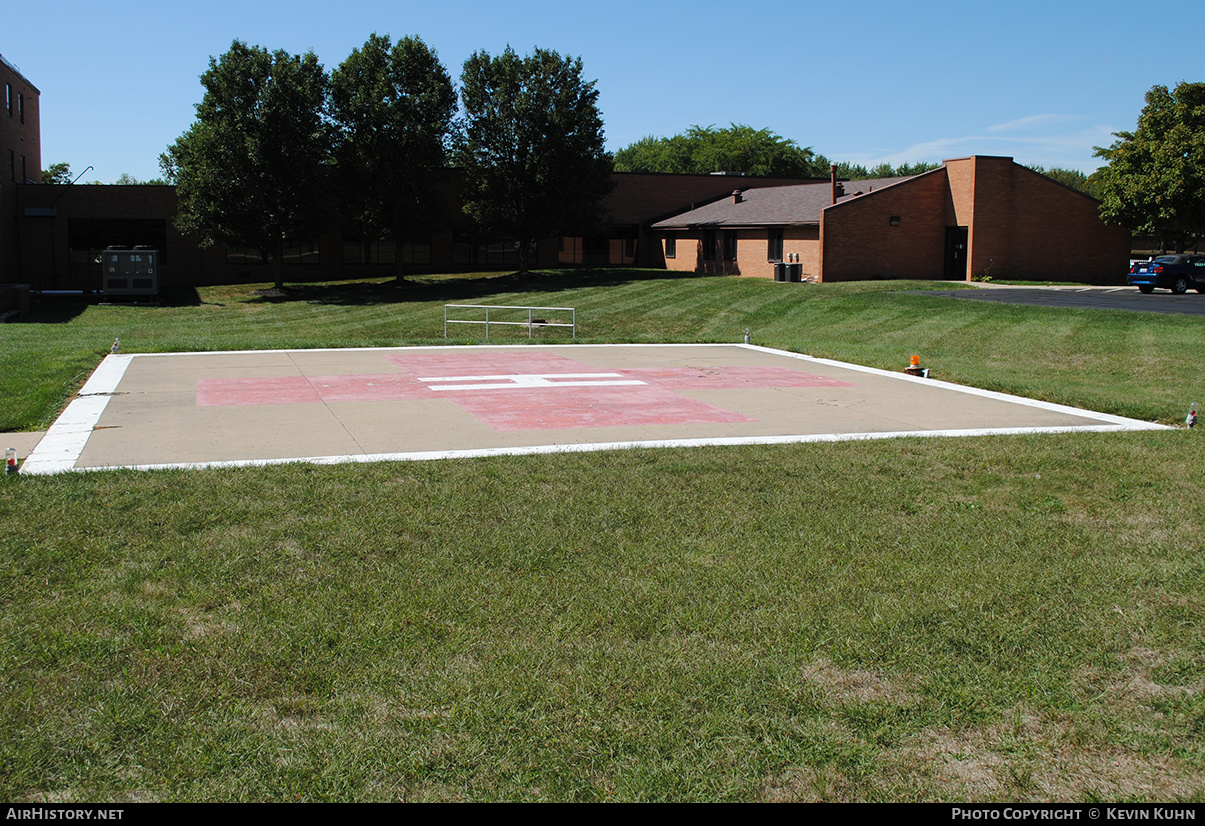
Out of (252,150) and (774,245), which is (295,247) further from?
(774,245)

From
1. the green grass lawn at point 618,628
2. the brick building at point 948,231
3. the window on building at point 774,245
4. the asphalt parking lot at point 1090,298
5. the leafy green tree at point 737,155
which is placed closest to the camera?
the green grass lawn at point 618,628

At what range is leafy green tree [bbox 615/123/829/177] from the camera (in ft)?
335

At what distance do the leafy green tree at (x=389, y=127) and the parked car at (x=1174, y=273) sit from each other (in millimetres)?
30157

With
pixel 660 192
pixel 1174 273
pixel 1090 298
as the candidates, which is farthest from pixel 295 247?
pixel 1174 273

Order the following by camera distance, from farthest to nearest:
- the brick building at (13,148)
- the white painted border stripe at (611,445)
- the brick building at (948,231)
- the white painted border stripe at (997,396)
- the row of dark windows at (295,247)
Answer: the row of dark windows at (295,247)
the brick building at (13,148)
the brick building at (948,231)
the white painted border stripe at (997,396)
the white painted border stripe at (611,445)

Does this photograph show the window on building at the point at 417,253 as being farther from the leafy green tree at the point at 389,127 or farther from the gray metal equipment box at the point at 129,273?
the gray metal equipment box at the point at 129,273

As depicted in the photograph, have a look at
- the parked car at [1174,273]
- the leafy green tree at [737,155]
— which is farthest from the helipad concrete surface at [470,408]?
the leafy green tree at [737,155]

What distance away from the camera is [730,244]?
46.6 meters

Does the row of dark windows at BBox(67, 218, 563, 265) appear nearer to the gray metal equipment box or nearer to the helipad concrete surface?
the gray metal equipment box

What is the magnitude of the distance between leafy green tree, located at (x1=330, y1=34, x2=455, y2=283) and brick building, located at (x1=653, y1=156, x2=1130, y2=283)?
15026 mm

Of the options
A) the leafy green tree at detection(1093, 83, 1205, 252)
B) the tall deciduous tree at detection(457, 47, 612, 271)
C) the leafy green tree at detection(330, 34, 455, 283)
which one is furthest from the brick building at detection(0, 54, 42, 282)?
the leafy green tree at detection(1093, 83, 1205, 252)

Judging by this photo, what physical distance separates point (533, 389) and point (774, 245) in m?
31.7

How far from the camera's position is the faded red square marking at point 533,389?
11.4m

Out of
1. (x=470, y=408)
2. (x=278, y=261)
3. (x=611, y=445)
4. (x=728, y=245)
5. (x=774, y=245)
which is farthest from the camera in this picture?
(x=728, y=245)
